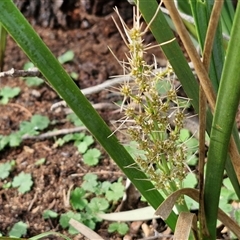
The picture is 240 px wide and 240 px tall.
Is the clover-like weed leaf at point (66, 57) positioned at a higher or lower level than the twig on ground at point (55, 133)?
higher

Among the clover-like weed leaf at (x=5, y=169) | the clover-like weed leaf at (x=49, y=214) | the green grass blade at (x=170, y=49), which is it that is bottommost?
the clover-like weed leaf at (x=49, y=214)

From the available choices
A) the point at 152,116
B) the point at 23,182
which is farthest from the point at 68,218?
the point at 152,116

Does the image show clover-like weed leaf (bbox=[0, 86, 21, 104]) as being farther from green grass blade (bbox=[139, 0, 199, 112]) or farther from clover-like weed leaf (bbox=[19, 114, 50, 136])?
green grass blade (bbox=[139, 0, 199, 112])

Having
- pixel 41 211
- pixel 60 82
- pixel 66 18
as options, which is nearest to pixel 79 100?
pixel 60 82

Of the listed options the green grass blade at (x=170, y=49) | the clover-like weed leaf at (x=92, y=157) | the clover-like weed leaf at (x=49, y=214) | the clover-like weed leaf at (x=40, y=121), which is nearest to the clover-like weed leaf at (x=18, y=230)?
the clover-like weed leaf at (x=49, y=214)

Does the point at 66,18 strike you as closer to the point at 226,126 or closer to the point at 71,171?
the point at 71,171

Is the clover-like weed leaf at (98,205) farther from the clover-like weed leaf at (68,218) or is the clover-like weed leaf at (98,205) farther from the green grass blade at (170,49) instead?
the green grass blade at (170,49)

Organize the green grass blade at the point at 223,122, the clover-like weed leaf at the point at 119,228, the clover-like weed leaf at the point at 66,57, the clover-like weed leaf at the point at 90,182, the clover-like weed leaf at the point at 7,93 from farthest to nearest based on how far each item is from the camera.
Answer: the clover-like weed leaf at the point at 66,57
the clover-like weed leaf at the point at 7,93
the clover-like weed leaf at the point at 90,182
the clover-like weed leaf at the point at 119,228
the green grass blade at the point at 223,122

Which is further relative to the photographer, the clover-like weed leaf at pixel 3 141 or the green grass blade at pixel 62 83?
the clover-like weed leaf at pixel 3 141
